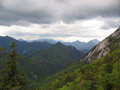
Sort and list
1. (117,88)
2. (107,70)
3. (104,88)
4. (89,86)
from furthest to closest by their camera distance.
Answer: (107,70), (89,86), (104,88), (117,88)

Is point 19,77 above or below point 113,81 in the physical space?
above

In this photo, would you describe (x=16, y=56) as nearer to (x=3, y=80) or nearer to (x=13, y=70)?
(x=13, y=70)

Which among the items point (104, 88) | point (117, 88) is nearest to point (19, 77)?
point (117, 88)

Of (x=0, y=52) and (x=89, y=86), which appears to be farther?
(x=89, y=86)

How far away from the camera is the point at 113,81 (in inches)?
3401

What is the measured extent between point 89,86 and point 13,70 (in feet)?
317

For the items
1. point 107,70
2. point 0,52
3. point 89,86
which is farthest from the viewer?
point 107,70

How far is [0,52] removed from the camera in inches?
1115

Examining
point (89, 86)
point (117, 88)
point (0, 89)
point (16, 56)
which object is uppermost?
point (16, 56)

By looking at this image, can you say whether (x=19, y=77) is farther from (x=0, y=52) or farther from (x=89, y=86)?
(x=89, y=86)

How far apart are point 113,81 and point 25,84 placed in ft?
208

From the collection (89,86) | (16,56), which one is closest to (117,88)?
(89,86)

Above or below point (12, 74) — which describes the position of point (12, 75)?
below

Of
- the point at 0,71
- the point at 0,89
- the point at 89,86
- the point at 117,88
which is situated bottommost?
the point at 89,86
